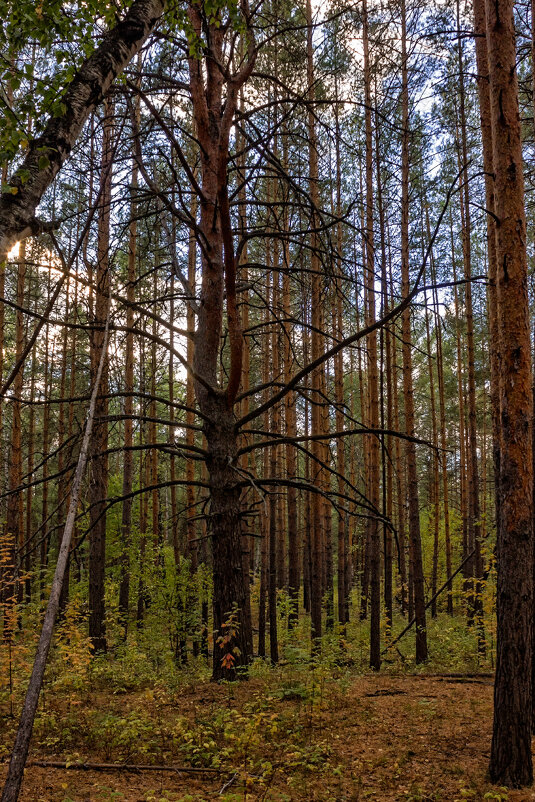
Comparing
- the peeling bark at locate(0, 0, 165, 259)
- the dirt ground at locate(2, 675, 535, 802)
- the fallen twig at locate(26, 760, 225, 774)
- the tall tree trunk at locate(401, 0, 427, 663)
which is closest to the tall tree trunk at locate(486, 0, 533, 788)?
the dirt ground at locate(2, 675, 535, 802)

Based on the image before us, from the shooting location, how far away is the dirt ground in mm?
3830

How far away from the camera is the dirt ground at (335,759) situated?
12.6 ft

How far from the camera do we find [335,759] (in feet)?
15.1

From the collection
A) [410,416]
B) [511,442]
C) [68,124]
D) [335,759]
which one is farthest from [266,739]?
[410,416]

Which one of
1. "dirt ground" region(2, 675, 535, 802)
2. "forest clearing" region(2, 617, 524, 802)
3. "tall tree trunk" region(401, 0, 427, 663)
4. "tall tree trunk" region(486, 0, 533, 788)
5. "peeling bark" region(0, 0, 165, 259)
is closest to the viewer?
"peeling bark" region(0, 0, 165, 259)

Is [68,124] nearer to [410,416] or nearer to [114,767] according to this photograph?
[114,767]

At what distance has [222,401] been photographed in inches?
222

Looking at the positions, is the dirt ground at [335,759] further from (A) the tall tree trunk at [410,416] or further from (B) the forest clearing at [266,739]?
(A) the tall tree trunk at [410,416]

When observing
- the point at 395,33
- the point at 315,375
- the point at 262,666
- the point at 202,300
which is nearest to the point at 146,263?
the point at 315,375

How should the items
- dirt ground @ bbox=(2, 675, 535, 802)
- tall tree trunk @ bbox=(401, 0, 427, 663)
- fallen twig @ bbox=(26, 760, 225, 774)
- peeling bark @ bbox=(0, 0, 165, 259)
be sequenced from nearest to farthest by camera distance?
peeling bark @ bbox=(0, 0, 165, 259) < dirt ground @ bbox=(2, 675, 535, 802) < fallen twig @ bbox=(26, 760, 225, 774) < tall tree trunk @ bbox=(401, 0, 427, 663)

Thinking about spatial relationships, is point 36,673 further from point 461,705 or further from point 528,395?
point 461,705

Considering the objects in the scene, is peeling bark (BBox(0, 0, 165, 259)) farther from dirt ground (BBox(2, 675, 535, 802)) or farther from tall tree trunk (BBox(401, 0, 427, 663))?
tall tree trunk (BBox(401, 0, 427, 663))

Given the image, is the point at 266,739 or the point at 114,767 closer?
the point at 114,767

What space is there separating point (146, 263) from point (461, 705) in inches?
571
